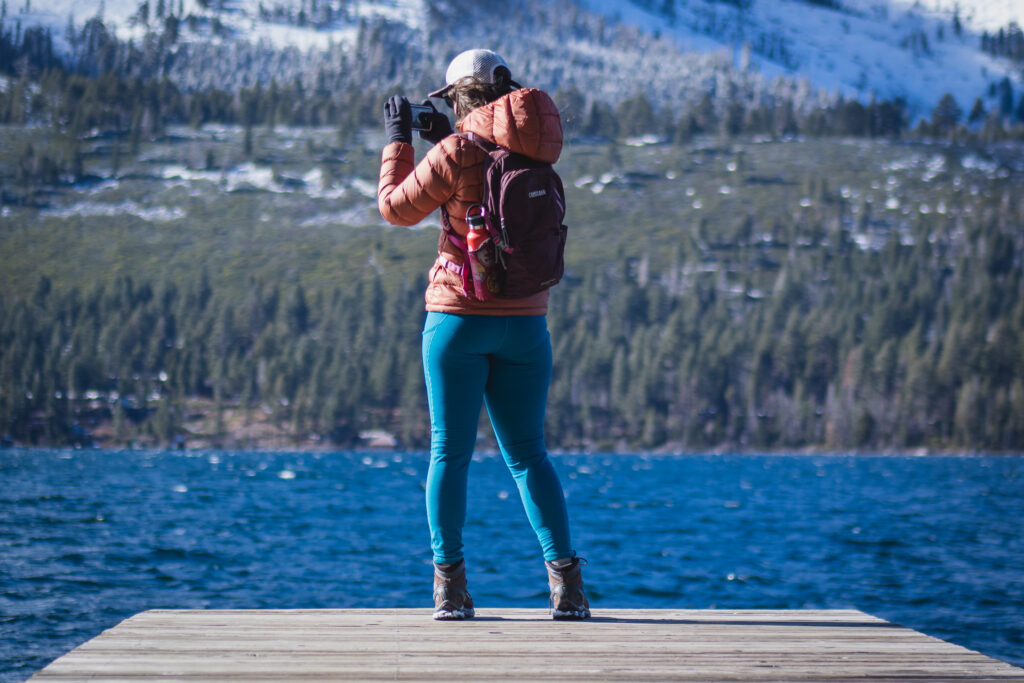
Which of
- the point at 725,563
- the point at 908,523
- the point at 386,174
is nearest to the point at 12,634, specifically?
the point at 386,174

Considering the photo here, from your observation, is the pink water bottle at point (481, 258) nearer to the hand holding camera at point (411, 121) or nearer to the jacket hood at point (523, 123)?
the jacket hood at point (523, 123)

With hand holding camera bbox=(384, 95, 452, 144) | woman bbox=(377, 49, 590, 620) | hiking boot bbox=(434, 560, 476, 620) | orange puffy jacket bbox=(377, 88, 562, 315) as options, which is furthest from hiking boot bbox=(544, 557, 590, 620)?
hand holding camera bbox=(384, 95, 452, 144)

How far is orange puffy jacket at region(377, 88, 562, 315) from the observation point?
457cm

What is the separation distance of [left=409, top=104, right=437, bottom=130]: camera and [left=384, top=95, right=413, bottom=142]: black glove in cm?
4

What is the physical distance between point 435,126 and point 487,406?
1295 mm

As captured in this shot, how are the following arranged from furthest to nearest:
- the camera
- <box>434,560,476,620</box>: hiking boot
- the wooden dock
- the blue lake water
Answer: the blue lake water, the camera, <box>434,560,476,620</box>: hiking boot, the wooden dock

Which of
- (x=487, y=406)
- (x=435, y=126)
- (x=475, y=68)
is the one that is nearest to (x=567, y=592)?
(x=487, y=406)

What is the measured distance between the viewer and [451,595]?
4.85m

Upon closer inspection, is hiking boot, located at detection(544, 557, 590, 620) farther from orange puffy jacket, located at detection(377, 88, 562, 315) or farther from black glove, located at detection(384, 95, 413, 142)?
black glove, located at detection(384, 95, 413, 142)

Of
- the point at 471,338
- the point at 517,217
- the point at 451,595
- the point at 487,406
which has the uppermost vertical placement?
the point at 517,217

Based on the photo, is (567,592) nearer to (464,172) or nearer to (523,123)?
(464,172)

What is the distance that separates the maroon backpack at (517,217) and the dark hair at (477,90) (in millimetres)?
225

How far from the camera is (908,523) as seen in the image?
77.8m

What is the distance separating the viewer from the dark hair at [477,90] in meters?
4.80
